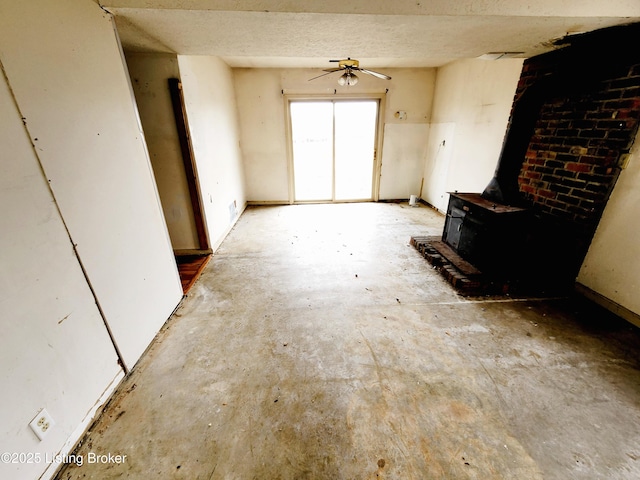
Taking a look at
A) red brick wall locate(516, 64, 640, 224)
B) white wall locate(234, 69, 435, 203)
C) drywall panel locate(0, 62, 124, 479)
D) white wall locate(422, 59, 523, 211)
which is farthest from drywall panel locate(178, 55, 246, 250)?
white wall locate(422, 59, 523, 211)

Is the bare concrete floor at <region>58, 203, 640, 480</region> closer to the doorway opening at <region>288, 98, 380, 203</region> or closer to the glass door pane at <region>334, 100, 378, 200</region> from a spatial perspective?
the doorway opening at <region>288, 98, 380, 203</region>

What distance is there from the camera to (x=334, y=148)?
5.40m

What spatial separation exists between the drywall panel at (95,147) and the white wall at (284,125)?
348 cm

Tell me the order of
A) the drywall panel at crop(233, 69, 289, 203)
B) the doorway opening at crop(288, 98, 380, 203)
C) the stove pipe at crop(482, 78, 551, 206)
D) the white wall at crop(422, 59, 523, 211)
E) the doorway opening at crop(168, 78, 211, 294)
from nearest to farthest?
the stove pipe at crop(482, 78, 551, 206) → the doorway opening at crop(168, 78, 211, 294) → the white wall at crop(422, 59, 523, 211) → the drywall panel at crop(233, 69, 289, 203) → the doorway opening at crop(288, 98, 380, 203)

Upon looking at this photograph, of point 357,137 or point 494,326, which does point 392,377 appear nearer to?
point 494,326

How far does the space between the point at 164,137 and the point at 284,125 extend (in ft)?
8.93

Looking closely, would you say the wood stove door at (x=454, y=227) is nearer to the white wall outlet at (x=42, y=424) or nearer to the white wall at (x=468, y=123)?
the white wall at (x=468, y=123)

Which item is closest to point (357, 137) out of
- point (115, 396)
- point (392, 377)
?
point (392, 377)

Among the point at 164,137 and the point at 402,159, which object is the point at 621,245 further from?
the point at 164,137

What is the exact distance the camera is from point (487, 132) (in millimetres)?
3672

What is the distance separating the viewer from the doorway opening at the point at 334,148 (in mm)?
5258

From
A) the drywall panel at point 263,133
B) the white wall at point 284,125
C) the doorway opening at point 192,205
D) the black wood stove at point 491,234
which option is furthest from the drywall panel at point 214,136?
the black wood stove at point 491,234

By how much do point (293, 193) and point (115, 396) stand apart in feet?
15.2

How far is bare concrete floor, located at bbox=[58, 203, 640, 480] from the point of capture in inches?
52.4
